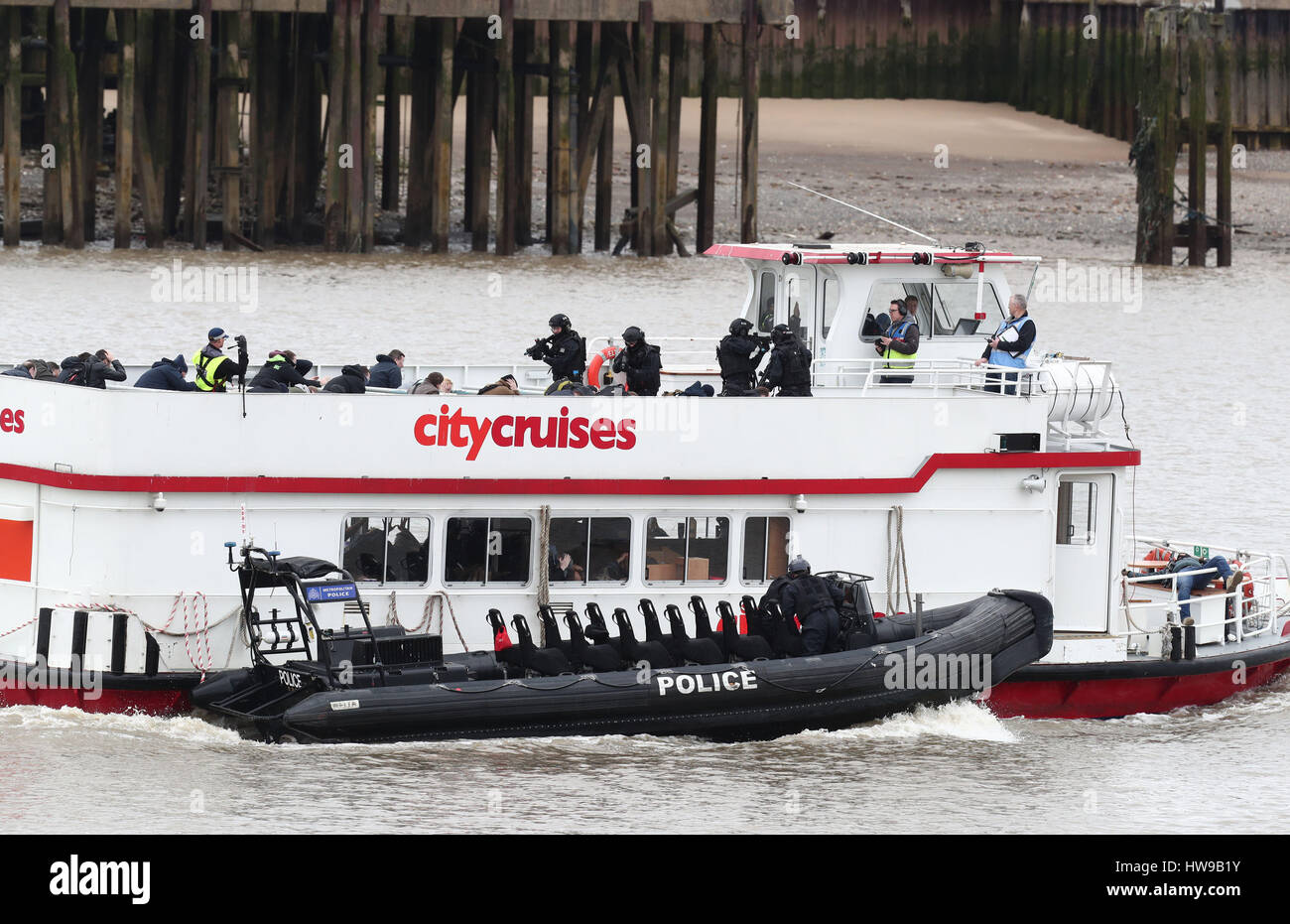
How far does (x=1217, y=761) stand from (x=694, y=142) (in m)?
42.3

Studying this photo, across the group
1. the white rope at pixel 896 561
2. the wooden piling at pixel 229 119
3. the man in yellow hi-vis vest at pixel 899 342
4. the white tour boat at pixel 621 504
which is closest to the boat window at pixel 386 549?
the white tour boat at pixel 621 504

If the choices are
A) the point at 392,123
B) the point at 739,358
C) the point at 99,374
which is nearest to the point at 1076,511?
the point at 739,358

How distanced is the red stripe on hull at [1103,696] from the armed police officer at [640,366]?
384cm

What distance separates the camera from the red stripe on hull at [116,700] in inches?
663

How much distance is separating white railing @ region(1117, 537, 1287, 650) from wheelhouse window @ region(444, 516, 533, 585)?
5.25 m

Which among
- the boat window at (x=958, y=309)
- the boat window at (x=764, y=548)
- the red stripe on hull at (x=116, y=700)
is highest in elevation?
the boat window at (x=958, y=309)

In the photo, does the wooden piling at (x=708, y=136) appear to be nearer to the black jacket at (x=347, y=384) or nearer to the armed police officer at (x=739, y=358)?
the armed police officer at (x=739, y=358)

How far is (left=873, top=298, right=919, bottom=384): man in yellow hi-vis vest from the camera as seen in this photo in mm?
18766

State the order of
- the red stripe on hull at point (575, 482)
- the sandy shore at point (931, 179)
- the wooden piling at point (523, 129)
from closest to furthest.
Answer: the red stripe on hull at point (575, 482) → the wooden piling at point (523, 129) → the sandy shore at point (931, 179)

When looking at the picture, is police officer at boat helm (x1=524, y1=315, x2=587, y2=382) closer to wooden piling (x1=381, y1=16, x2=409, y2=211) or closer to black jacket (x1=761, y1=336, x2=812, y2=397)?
black jacket (x1=761, y1=336, x2=812, y2=397)

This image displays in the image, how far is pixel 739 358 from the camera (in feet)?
59.8
